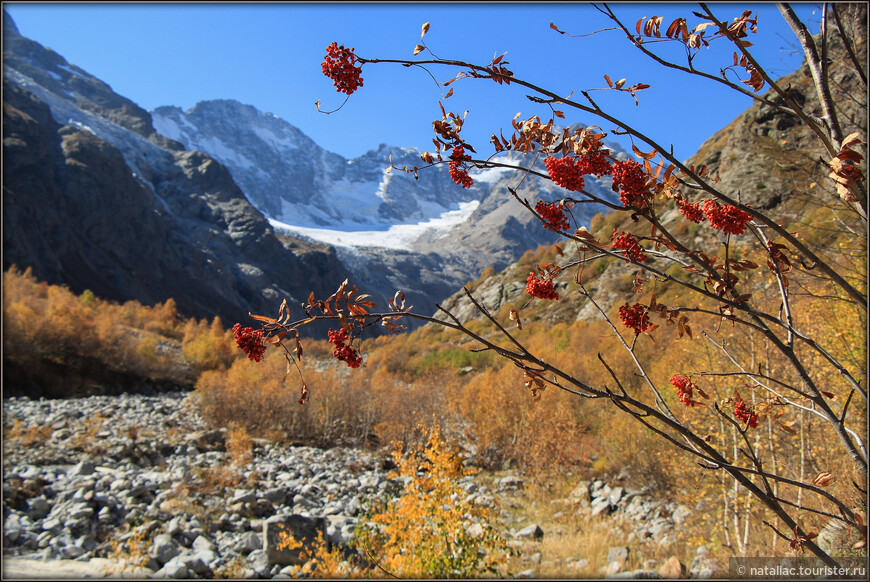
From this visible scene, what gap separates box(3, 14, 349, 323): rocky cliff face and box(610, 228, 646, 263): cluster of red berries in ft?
180

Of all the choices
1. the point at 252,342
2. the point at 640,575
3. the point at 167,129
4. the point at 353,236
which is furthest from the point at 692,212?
the point at 167,129

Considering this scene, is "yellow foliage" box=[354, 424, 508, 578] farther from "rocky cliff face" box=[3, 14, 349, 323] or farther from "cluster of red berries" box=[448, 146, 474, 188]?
"rocky cliff face" box=[3, 14, 349, 323]

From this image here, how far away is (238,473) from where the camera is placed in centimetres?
1125

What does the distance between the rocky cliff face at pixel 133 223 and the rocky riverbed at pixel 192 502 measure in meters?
41.3

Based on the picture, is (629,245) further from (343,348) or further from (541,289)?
(343,348)

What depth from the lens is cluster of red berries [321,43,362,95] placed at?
1.38 meters

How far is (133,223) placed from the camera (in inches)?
2458

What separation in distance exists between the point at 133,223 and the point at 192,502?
6457 centimetres

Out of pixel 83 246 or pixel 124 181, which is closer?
pixel 83 246

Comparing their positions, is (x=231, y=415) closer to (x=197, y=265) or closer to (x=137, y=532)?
(x=137, y=532)

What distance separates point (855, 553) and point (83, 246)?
68221 mm

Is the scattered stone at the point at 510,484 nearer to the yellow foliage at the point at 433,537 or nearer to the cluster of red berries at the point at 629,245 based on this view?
the yellow foliage at the point at 433,537

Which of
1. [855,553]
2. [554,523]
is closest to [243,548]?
[554,523]

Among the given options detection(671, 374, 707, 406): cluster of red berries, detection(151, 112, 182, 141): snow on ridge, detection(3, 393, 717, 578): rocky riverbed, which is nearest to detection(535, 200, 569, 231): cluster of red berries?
detection(671, 374, 707, 406): cluster of red berries
